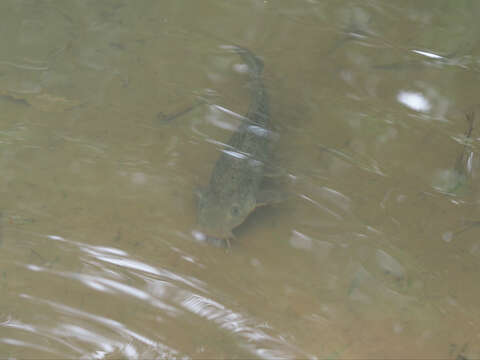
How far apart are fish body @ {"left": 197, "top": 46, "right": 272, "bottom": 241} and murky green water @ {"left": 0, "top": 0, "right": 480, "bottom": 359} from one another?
5.5 inches

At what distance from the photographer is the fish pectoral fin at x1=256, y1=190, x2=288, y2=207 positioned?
3.78m

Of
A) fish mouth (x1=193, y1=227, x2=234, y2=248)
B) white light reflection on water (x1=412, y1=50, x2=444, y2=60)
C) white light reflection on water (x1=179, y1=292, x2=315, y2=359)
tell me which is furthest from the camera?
white light reflection on water (x1=412, y1=50, x2=444, y2=60)

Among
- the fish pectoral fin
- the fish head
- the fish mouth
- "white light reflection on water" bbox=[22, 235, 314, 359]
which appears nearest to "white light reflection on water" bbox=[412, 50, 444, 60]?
the fish pectoral fin

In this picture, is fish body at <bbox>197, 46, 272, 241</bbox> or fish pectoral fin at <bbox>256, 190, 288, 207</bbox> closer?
fish body at <bbox>197, 46, 272, 241</bbox>

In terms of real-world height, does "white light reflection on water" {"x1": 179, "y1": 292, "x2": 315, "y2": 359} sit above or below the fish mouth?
below

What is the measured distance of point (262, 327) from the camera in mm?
3189

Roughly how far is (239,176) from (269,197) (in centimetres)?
33

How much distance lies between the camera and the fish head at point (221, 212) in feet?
11.9

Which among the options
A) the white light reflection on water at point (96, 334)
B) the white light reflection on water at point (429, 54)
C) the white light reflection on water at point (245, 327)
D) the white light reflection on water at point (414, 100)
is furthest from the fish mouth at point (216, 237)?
the white light reflection on water at point (429, 54)

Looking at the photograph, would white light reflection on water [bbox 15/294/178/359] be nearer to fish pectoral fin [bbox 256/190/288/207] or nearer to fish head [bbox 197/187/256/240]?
fish head [bbox 197/187/256/240]

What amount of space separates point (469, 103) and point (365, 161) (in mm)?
1323

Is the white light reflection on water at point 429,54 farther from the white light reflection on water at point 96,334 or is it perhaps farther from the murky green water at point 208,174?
the white light reflection on water at point 96,334

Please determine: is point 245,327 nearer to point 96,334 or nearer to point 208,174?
point 96,334

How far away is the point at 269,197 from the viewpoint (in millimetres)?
3799
